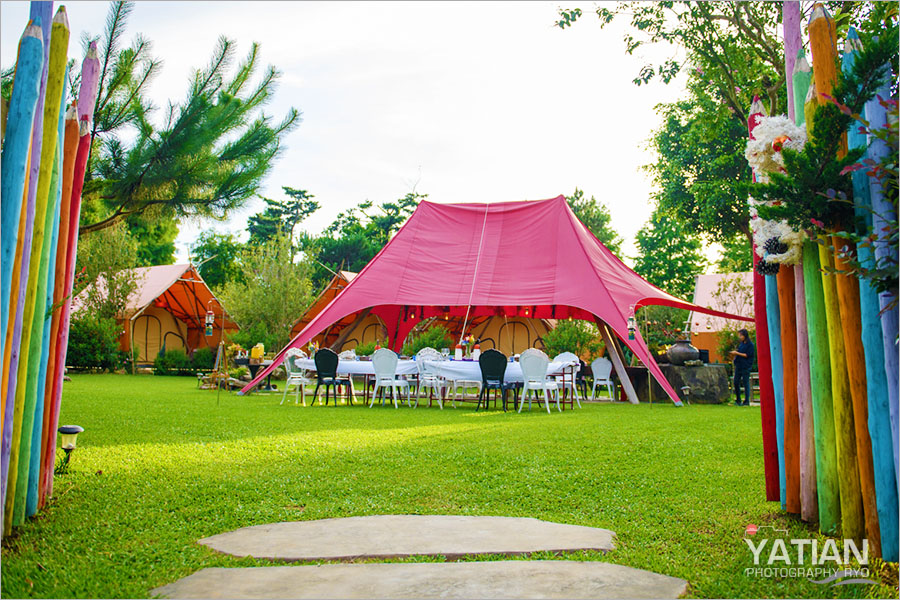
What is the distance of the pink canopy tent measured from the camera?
1245cm

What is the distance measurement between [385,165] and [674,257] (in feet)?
49.3

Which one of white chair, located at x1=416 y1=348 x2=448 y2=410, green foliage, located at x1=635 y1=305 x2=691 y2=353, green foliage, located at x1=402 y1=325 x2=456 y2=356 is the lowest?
white chair, located at x1=416 y1=348 x2=448 y2=410

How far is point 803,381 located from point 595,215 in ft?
93.8

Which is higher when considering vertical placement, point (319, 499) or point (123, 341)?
point (123, 341)

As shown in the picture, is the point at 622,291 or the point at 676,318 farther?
the point at 676,318

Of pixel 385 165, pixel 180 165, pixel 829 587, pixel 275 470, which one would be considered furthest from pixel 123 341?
pixel 829 587

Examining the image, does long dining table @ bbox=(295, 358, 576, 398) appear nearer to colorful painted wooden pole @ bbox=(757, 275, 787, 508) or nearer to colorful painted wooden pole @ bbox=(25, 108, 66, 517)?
colorful painted wooden pole @ bbox=(757, 275, 787, 508)

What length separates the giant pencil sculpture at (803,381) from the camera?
2.97 metres

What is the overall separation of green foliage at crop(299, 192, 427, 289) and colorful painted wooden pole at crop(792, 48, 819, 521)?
29021 millimetres

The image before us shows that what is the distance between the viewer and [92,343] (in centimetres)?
1984

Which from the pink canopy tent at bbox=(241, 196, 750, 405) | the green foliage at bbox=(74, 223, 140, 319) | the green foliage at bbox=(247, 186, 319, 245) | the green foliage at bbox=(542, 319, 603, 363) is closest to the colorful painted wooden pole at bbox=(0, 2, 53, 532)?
the pink canopy tent at bbox=(241, 196, 750, 405)

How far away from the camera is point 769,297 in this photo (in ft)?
11.0

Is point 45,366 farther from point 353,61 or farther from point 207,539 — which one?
point 353,61

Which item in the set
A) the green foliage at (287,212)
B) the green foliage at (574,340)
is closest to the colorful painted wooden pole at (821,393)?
the green foliage at (574,340)
